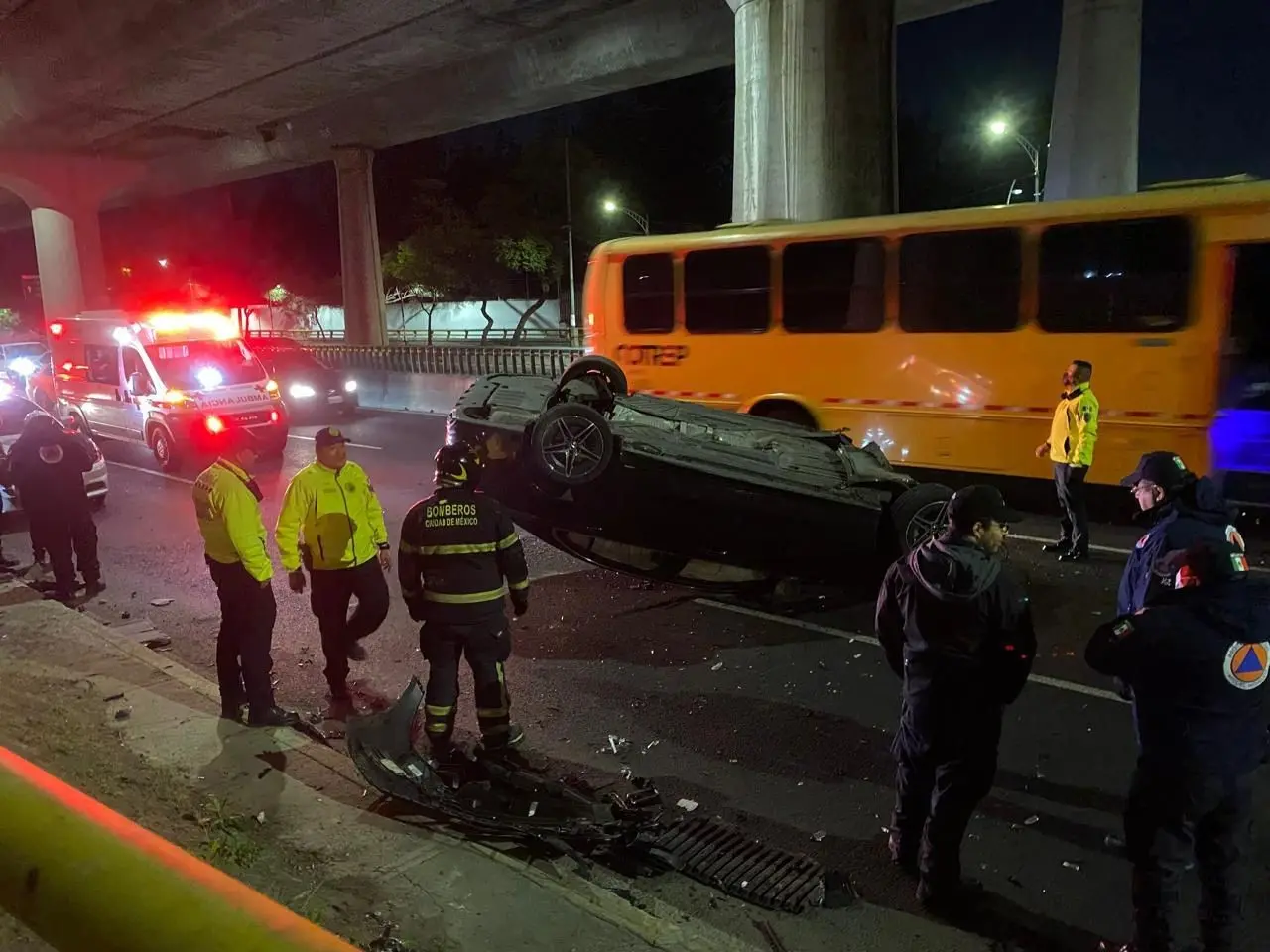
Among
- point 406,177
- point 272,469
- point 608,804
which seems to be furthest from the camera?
point 406,177

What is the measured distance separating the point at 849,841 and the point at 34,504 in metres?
7.29

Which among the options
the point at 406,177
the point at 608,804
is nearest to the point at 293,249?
the point at 406,177

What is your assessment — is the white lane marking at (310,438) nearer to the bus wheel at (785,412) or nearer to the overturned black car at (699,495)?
the bus wheel at (785,412)

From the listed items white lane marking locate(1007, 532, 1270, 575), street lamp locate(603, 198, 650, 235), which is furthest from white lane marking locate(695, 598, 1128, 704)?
street lamp locate(603, 198, 650, 235)

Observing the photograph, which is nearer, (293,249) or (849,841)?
(849,841)

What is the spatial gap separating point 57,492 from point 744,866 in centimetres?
686

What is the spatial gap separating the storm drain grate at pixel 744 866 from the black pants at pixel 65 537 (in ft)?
20.9

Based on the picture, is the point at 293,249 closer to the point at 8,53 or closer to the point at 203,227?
the point at 203,227

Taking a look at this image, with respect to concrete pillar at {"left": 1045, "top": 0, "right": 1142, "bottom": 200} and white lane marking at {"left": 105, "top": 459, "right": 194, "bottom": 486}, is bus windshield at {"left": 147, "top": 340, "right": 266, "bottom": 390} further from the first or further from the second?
concrete pillar at {"left": 1045, "top": 0, "right": 1142, "bottom": 200}

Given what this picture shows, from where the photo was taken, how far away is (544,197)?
4194cm

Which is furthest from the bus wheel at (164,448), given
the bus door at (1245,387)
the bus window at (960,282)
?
the bus door at (1245,387)

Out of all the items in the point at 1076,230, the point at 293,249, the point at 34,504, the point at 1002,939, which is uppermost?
the point at 293,249

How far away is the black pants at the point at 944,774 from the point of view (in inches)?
139

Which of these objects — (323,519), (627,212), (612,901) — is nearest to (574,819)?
(612,901)
